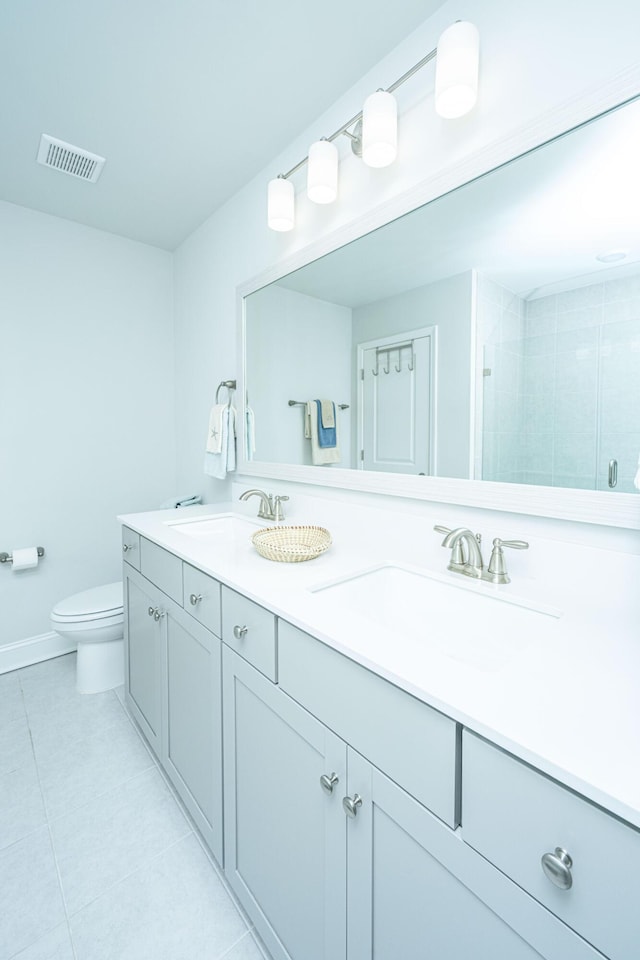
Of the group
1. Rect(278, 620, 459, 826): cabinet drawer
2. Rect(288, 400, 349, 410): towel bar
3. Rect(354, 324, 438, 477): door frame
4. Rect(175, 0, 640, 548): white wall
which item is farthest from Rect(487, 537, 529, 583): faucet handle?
Rect(288, 400, 349, 410): towel bar

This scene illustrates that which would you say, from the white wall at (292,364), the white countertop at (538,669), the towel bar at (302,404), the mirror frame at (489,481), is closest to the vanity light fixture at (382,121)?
the mirror frame at (489,481)

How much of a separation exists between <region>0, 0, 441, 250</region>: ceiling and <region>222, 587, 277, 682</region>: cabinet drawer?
64.1 inches

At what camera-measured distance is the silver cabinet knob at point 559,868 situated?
0.47m

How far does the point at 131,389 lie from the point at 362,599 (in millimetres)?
2177

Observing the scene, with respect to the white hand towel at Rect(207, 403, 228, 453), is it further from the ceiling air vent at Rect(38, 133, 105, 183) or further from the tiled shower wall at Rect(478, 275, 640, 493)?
the tiled shower wall at Rect(478, 275, 640, 493)

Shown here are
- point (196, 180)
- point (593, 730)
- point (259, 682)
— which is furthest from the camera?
point (196, 180)

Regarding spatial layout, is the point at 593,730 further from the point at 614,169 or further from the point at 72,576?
the point at 72,576

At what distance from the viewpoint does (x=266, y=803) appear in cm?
98

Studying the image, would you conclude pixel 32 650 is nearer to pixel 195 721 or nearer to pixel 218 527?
pixel 218 527

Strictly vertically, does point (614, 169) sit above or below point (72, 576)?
above

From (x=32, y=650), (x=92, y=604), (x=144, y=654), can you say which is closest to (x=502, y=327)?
(x=144, y=654)

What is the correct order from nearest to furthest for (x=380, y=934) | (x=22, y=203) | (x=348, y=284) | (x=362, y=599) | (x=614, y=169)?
(x=380, y=934)
(x=614, y=169)
(x=362, y=599)
(x=348, y=284)
(x=22, y=203)

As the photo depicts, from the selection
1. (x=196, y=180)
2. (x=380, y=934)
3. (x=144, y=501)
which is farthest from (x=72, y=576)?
(x=380, y=934)

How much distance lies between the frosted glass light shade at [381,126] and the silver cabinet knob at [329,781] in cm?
153
